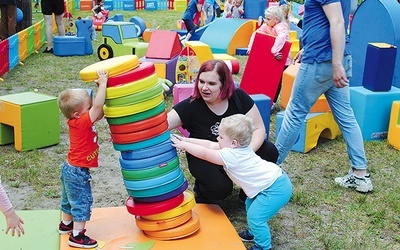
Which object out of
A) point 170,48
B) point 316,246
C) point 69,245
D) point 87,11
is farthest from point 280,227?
point 87,11

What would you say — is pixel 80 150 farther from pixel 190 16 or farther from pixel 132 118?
pixel 190 16

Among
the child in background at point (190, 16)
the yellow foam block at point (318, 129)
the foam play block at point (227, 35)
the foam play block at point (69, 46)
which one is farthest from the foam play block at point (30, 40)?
the yellow foam block at point (318, 129)

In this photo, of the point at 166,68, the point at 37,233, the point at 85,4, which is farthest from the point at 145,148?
the point at 85,4

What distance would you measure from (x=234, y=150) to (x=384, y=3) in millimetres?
4005

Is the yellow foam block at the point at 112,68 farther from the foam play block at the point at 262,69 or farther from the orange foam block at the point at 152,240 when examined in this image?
the foam play block at the point at 262,69

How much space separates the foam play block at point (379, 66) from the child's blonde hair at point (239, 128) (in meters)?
2.69

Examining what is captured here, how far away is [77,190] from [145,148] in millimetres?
454

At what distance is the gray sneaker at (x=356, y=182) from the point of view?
4.57 m

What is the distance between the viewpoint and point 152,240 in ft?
11.8

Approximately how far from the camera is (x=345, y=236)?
3883 mm

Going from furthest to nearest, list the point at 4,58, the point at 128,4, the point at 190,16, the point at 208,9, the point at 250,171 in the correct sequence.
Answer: the point at 128,4 < the point at 208,9 < the point at 190,16 < the point at 4,58 < the point at 250,171

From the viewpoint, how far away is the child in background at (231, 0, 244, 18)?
12.2 m

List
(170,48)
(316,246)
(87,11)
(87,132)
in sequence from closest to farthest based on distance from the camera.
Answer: (87,132) → (316,246) → (170,48) → (87,11)

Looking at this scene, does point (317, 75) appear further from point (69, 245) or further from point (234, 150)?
point (69, 245)
